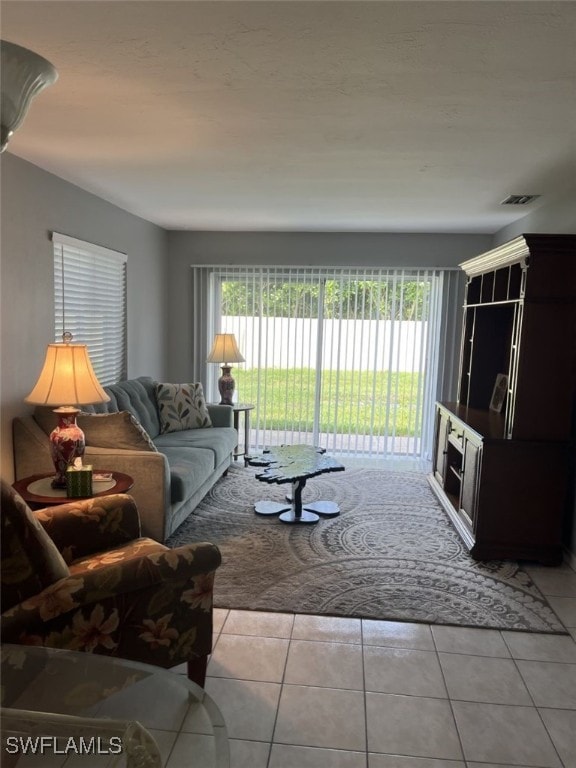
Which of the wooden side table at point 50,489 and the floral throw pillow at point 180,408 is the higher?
the floral throw pillow at point 180,408

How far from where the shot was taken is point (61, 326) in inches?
152

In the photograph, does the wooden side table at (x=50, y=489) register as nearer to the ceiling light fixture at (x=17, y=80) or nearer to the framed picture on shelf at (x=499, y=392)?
the ceiling light fixture at (x=17, y=80)

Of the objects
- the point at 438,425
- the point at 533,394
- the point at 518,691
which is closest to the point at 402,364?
the point at 438,425

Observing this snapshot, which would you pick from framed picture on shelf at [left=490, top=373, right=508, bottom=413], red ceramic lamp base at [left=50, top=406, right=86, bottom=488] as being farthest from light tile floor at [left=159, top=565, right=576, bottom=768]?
framed picture on shelf at [left=490, top=373, right=508, bottom=413]

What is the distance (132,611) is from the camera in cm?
191

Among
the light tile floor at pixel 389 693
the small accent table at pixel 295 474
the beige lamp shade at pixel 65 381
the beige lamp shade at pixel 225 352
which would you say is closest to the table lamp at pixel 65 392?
the beige lamp shade at pixel 65 381

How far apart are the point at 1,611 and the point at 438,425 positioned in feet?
13.0

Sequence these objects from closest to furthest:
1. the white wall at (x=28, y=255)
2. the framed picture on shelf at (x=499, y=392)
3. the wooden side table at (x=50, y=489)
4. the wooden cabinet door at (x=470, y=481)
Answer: the wooden side table at (x=50, y=489)
the white wall at (x=28, y=255)
the wooden cabinet door at (x=470, y=481)
the framed picture on shelf at (x=499, y=392)

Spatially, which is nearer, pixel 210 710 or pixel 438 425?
pixel 210 710

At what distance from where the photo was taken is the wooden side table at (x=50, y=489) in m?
2.65

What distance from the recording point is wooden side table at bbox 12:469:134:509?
2654mm

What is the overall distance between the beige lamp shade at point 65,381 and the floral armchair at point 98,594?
2.32ft

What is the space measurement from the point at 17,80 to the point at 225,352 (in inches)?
164

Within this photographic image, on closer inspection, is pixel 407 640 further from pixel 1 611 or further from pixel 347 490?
pixel 347 490
